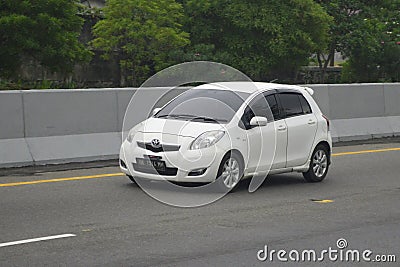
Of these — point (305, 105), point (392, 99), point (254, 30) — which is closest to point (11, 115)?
point (305, 105)

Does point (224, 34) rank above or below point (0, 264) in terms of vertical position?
above

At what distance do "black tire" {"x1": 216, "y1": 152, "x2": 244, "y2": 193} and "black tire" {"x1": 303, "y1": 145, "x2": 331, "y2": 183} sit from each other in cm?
179

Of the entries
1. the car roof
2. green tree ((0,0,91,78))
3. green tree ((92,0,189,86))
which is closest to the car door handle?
the car roof

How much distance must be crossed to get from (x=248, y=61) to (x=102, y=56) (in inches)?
203

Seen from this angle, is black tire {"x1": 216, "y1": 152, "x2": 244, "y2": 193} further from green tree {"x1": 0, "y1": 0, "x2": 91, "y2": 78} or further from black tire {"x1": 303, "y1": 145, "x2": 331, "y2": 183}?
green tree {"x1": 0, "y1": 0, "x2": 91, "y2": 78}

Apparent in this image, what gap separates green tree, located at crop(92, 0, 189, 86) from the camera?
29.0 metres

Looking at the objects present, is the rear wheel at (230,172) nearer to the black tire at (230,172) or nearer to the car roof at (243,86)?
the black tire at (230,172)

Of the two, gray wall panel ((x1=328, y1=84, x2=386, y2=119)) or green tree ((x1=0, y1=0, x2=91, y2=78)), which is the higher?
green tree ((x1=0, y1=0, x2=91, y2=78))

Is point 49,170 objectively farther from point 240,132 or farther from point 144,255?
point 144,255

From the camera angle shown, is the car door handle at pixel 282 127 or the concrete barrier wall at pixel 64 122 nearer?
the car door handle at pixel 282 127

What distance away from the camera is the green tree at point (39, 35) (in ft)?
81.3

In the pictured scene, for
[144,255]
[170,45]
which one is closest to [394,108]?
[170,45]

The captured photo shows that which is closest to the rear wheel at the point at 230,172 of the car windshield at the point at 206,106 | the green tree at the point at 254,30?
the car windshield at the point at 206,106

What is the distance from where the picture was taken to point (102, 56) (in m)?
30.0
